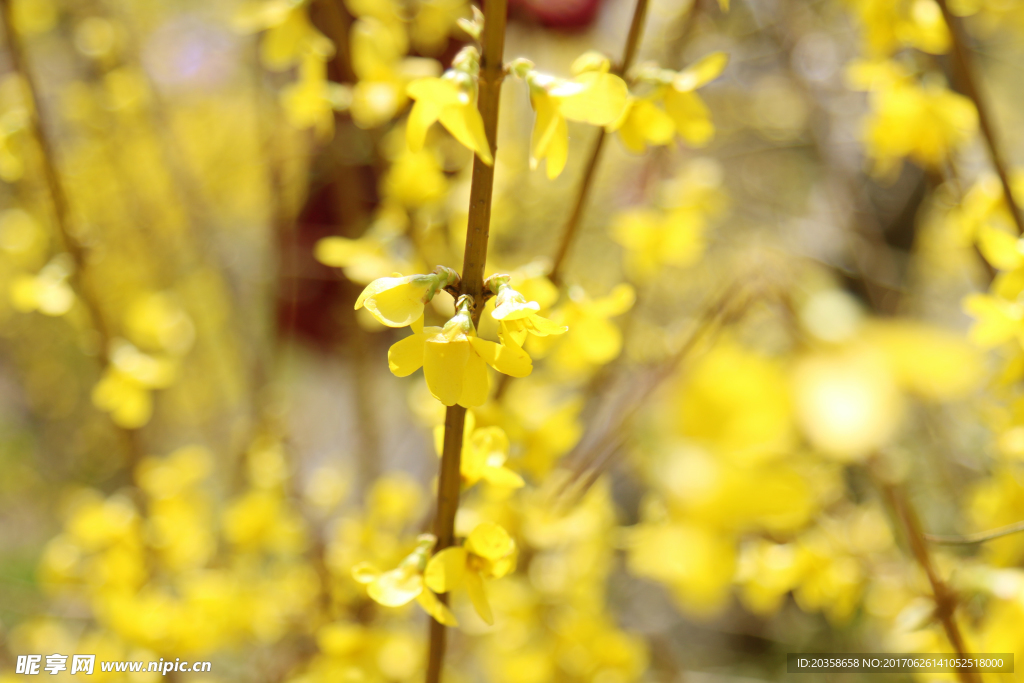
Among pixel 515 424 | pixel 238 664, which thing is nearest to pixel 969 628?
pixel 515 424

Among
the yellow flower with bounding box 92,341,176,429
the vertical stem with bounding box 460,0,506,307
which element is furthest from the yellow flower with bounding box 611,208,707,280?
the yellow flower with bounding box 92,341,176,429

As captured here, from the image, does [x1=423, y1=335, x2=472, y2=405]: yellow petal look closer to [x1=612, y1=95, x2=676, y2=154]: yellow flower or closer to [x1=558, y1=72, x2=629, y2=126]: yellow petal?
[x1=558, y1=72, x2=629, y2=126]: yellow petal

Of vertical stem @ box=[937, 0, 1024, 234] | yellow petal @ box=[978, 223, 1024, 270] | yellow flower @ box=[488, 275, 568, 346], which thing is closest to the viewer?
yellow flower @ box=[488, 275, 568, 346]

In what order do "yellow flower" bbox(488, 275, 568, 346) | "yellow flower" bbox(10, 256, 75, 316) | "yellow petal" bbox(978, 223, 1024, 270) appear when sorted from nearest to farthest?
"yellow flower" bbox(488, 275, 568, 346) < "yellow petal" bbox(978, 223, 1024, 270) < "yellow flower" bbox(10, 256, 75, 316)

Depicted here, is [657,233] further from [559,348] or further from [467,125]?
[467,125]

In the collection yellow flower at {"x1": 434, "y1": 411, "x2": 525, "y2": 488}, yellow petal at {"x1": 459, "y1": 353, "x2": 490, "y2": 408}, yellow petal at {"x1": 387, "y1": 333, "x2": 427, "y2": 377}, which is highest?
yellow petal at {"x1": 387, "y1": 333, "x2": 427, "y2": 377}

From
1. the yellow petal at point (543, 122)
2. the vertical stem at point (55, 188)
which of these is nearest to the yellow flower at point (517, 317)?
the yellow petal at point (543, 122)
